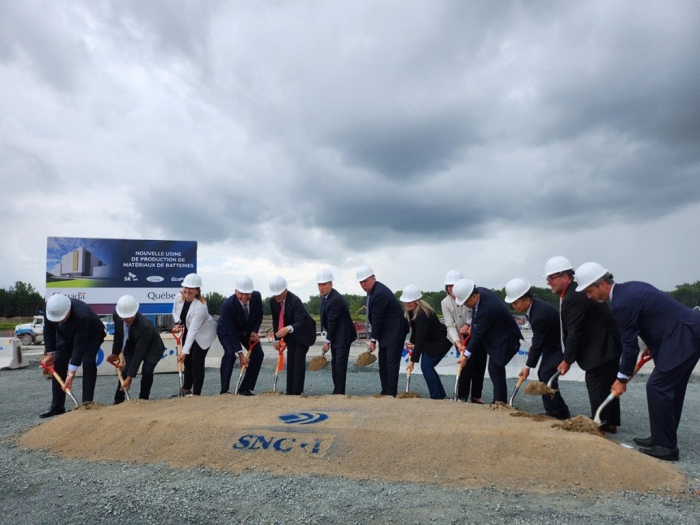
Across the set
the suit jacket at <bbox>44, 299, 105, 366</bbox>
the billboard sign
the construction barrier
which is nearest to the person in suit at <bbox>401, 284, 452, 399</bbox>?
the suit jacket at <bbox>44, 299, 105, 366</bbox>

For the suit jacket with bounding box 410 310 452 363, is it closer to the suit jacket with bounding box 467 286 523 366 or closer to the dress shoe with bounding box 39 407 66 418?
the suit jacket with bounding box 467 286 523 366

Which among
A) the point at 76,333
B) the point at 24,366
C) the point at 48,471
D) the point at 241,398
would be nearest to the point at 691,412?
the point at 241,398

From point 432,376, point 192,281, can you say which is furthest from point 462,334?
point 192,281

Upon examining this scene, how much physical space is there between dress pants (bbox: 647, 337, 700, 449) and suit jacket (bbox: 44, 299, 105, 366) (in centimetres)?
691

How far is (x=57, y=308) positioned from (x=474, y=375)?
592 centimetres

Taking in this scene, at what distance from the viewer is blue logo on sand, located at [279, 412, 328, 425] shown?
5.00 meters

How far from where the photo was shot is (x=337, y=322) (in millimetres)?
7543

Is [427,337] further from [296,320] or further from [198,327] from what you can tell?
[198,327]

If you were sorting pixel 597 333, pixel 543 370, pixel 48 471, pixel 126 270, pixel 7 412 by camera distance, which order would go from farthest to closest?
pixel 126 270 → pixel 7 412 → pixel 543 370 → pixel 597 333 → pixel 48 471

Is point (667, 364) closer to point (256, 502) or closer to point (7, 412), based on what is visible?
point (256, 502)

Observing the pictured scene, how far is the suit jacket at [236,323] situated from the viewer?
7.66 metres

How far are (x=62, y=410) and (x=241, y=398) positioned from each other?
284 centimetres

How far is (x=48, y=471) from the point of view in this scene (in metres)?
4.54

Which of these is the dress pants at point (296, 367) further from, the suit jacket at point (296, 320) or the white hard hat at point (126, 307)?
the white hard hat at point (126, 307)
